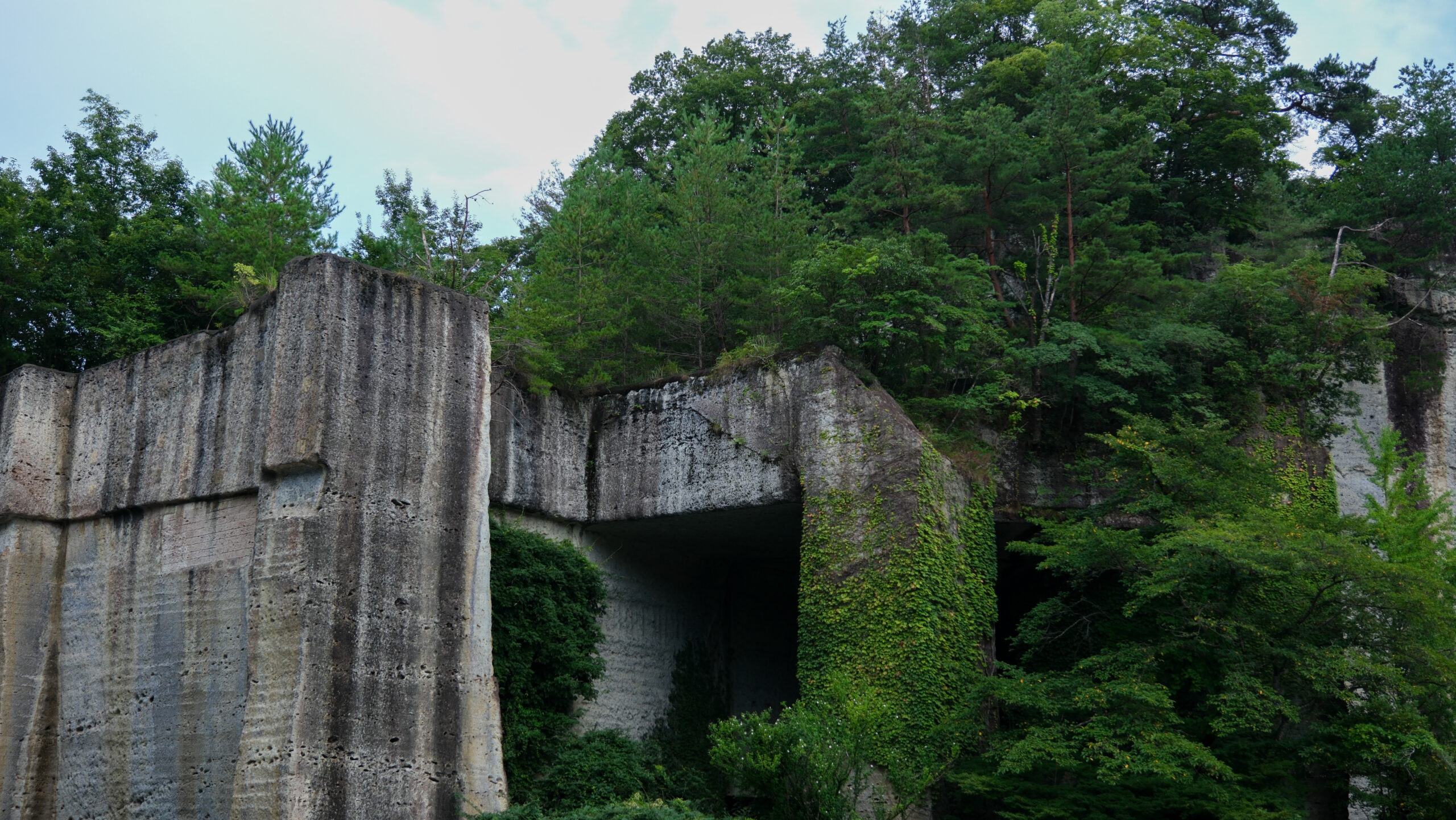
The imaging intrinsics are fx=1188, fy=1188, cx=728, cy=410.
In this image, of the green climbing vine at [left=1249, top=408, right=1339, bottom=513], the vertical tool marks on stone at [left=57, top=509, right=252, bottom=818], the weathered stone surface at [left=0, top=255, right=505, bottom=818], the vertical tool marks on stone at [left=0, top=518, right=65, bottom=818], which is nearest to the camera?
the weathered stone surface at [left=0, top=255, right=505, bottom=818]

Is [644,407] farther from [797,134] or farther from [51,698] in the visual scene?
[797,134]

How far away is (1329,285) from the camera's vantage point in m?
17.7

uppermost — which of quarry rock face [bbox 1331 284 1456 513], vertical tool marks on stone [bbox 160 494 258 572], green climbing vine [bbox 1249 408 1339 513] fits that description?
quarry rock face [bbox 1331 284 1456 513]

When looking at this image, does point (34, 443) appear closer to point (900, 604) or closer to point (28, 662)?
point (28, 662)

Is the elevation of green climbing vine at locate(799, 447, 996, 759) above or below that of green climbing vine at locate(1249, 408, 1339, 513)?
below

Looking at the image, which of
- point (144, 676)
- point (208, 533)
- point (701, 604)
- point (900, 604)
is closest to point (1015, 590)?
point (701, 604)

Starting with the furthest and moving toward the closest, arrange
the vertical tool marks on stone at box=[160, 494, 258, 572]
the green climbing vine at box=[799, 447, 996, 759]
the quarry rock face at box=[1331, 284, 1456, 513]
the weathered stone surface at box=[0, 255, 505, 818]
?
the quarry rock face at box=[1331, 284, 1456, 513], the green climbing vine at box=[799, 447, 996, 759], the vertical tool marks on stone at box=[160, 494, 258, 572], the weathered stone surface at box=[0, 255, 505, 818]

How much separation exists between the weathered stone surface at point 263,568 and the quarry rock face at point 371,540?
3cm

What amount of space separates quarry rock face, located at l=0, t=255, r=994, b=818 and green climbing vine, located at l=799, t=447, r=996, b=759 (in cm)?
4

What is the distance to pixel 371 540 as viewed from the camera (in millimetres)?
11859

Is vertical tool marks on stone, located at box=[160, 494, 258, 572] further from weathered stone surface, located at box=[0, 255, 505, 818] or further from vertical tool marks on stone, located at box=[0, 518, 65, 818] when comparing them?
vertical tool marks on stone, located at box=[0, 518, 65, 818]

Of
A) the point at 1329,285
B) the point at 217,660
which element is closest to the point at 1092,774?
the point at 1329,285

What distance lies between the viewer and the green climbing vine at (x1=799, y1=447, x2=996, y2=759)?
13836mm

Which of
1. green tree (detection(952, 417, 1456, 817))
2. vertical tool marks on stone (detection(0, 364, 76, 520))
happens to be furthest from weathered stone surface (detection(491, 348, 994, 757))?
vertical tool marks on stone (detection(0, 364, 76, 520))
